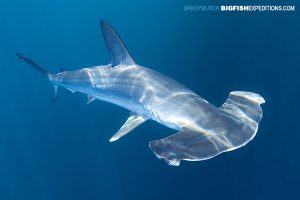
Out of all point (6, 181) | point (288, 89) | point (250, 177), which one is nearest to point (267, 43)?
point (288, 89)

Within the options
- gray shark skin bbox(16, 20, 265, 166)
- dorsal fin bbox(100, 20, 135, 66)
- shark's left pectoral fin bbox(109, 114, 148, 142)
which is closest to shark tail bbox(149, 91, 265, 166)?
gray shark skin bbox(16, 20, 265, 166)

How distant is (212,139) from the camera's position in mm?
3340

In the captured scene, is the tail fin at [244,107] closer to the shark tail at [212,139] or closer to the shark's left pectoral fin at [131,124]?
the shark tail at [212,139]

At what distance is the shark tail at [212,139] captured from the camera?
3.01m

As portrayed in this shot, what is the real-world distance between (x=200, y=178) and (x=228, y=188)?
3.28 feet

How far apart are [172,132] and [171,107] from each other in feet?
19.0

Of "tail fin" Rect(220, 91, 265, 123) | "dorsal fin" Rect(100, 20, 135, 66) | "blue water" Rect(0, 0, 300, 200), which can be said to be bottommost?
"blue water" Rect(0, 0, 300, 200)

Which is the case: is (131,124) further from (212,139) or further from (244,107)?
(212,139)

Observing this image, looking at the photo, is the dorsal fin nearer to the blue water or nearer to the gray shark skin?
the gray shark skin

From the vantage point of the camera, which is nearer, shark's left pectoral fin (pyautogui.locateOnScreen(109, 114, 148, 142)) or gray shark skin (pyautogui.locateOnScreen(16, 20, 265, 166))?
gray shark skin (pyautogui.locateOnScreen(16, 20, 265, 166))

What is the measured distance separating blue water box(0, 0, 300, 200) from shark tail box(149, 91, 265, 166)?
19.4ft

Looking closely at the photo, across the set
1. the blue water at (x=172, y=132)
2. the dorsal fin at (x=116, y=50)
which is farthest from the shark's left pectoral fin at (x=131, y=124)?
the blue water at (x=172, y=132)

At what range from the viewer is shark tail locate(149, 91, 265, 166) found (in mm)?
3014

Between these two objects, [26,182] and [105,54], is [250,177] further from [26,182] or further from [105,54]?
[105,54]
